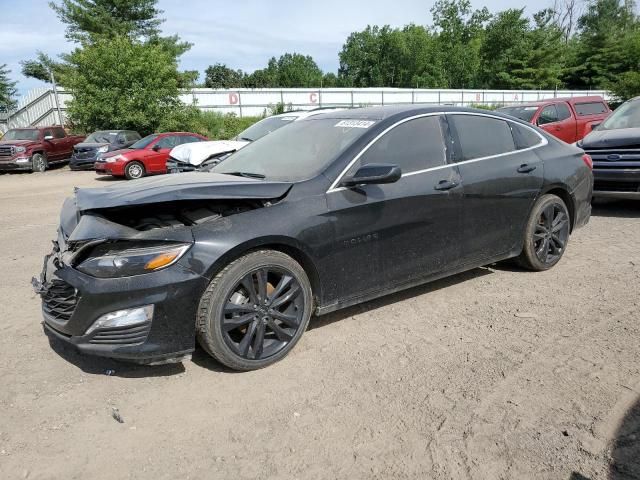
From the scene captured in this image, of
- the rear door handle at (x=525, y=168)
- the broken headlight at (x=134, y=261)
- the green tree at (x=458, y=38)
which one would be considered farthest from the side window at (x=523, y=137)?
the green tree at (x=458, y=38)

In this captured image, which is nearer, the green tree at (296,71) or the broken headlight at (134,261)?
the broken headlight at (134,261)

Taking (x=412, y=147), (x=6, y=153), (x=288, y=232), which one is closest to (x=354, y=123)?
(x=412, y=147)

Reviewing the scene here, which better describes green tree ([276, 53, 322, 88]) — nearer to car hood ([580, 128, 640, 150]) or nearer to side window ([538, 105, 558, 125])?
side window ([538, 105, 558, 125])

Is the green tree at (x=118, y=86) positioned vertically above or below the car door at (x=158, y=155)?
above

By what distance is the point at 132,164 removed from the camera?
16.3 metres

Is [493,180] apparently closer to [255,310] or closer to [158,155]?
[255,310]

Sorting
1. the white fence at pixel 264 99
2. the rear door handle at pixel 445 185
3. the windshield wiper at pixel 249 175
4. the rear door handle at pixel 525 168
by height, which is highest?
the white fence at pixel 264 99

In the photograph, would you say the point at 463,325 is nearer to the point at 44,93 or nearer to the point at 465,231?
the point at 465,231

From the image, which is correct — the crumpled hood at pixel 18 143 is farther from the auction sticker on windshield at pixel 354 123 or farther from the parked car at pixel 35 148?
Answer: the auction sticker on windshield at pixel 354 123

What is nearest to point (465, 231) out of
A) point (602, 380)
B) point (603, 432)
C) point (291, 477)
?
point (602, 380)

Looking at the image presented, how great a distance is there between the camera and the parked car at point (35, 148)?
64.0 feet

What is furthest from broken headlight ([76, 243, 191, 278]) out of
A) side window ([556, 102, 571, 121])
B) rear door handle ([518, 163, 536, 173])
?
side window ([556, 102, 571, 121])

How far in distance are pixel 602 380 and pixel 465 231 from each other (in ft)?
5.17

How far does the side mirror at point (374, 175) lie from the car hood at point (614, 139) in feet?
18.0
